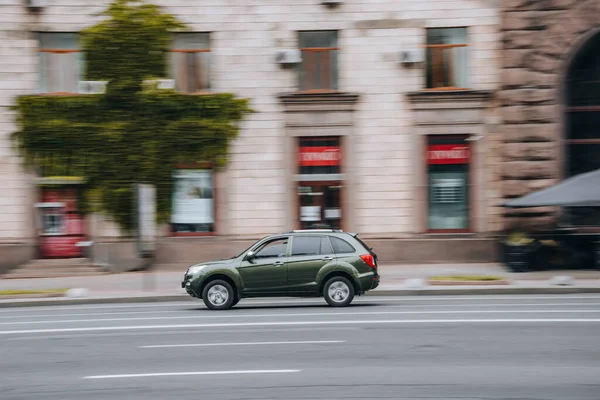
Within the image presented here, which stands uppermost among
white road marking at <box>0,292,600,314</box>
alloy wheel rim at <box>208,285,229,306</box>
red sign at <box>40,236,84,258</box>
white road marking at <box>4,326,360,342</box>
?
red sign at <box>40,236,84,258</box>

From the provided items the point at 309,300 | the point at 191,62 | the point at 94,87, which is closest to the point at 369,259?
the point at 309,300

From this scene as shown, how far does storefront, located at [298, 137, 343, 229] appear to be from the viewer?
82.5 feet

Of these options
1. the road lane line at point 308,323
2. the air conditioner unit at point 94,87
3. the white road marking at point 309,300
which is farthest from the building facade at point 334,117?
the road lane line at point 308,323

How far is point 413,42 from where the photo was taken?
81.4ft

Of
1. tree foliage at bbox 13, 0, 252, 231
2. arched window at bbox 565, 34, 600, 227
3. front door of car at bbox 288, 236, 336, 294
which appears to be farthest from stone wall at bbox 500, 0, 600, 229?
front door of car at bbox 288, 236, 336, 294

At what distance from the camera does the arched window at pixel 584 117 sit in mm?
24531

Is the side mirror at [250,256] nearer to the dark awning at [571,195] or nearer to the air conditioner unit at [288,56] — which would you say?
the dark awning at [571,195]

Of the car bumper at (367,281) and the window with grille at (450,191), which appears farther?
the window with grille at (450,191)

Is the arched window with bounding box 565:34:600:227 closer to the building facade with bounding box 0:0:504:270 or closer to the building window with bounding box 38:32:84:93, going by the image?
the building facade with bounding box 0:0:504:270

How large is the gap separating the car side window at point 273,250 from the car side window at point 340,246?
939 mm

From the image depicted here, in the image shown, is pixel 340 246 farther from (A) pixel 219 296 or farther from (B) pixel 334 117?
(B) pixel 334 117

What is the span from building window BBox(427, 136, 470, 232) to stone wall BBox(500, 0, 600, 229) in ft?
4.05

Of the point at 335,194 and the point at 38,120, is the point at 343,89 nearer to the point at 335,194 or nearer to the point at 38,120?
the point at 335,194

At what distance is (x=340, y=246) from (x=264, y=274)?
62.2 inches
